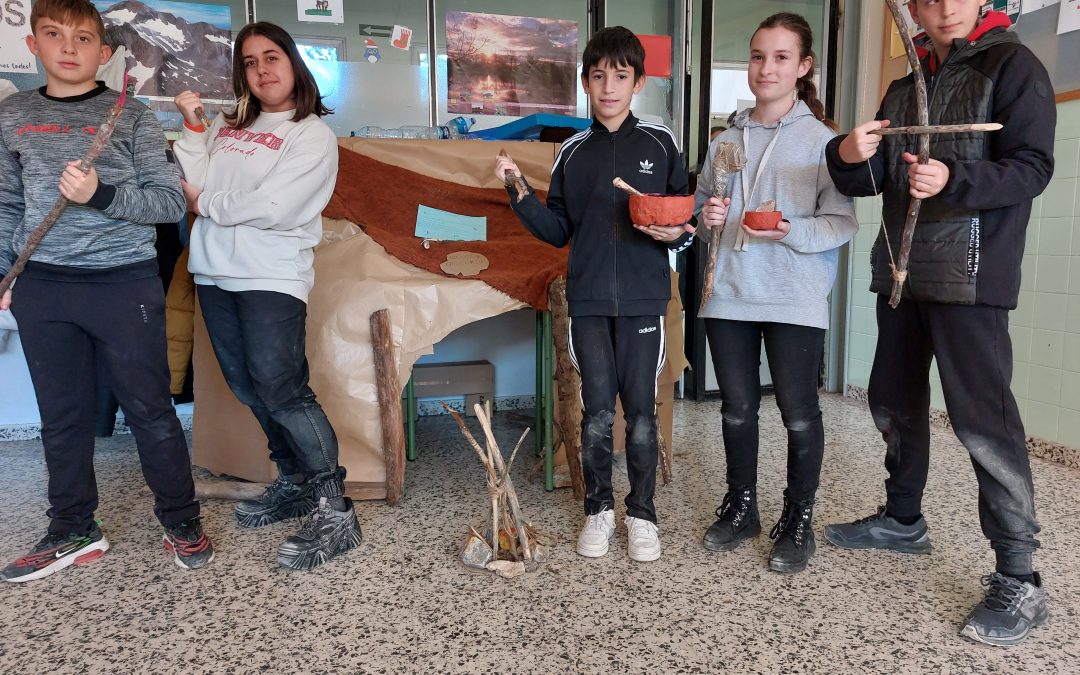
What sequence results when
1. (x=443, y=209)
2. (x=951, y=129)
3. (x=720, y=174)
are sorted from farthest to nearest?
(x=443, y=209)
(x=720, y=174)
(x=951, y=129)

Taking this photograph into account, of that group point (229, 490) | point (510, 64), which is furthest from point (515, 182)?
point (510, 64)

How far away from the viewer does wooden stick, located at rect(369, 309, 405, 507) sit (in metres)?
1.97

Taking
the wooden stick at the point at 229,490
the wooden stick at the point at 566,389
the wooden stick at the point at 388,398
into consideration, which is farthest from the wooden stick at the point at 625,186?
the wooden stick at the point at 229,490

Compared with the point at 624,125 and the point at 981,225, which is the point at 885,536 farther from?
the point at 624,125

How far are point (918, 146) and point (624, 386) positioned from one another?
810mm

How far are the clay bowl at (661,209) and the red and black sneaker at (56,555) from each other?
152 centimetres

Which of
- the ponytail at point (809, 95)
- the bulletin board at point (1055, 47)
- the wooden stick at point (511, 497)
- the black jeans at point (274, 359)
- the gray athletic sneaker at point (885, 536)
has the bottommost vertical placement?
the gray athletic sneaker at point (885, 536)

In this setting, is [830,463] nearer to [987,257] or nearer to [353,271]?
[987,257]

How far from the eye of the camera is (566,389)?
84.3 inches

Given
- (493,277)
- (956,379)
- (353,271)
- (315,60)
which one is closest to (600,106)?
(493,277)

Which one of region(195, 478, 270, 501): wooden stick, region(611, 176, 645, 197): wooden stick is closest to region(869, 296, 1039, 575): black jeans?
region(611, 176, 645, 197): wooden stick

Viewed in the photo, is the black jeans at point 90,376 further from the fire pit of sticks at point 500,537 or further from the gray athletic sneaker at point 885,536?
the gray athletic sneaker at point 885,536

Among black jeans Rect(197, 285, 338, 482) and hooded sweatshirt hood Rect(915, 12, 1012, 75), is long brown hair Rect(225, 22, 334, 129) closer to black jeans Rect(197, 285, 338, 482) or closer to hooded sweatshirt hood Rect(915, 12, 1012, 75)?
black jeans Rect(197, 285, 338, 482)

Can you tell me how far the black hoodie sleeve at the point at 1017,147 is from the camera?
131 centimetres
